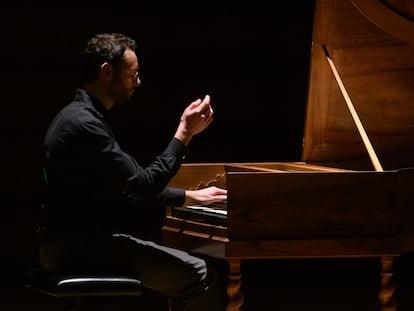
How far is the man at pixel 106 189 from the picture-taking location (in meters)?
2.68

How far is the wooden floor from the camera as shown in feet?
13.7

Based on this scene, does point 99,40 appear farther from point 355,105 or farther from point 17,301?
point 17,301

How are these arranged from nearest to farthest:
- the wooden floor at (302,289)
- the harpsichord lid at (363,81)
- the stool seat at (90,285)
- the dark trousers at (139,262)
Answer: the stool seat at (90,285), the dark trousers at (139,262), the harpsichord lid at (363,81), the wooden floor at (302,289)

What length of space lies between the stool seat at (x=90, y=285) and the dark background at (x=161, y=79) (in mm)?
1740

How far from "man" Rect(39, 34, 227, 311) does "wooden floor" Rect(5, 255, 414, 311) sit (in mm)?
1408

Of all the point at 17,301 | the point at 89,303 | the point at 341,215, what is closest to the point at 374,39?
the point at 341,215

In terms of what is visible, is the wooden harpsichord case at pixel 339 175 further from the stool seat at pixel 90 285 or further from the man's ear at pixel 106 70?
the man's ear at pixel 106 70

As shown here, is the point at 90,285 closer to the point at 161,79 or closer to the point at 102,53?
the point at 102,53

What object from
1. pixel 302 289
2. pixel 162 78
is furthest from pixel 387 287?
pixel 162 78

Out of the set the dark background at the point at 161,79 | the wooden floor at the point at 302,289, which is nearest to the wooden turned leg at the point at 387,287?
the wooden floor at the point at 302,289

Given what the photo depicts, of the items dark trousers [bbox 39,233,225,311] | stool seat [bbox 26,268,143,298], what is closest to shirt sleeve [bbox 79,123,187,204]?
dark trousers [bbox 39,233,225,311]

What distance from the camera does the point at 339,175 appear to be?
2705 mm

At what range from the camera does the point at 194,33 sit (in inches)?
173

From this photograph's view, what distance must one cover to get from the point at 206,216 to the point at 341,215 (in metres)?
0.49
